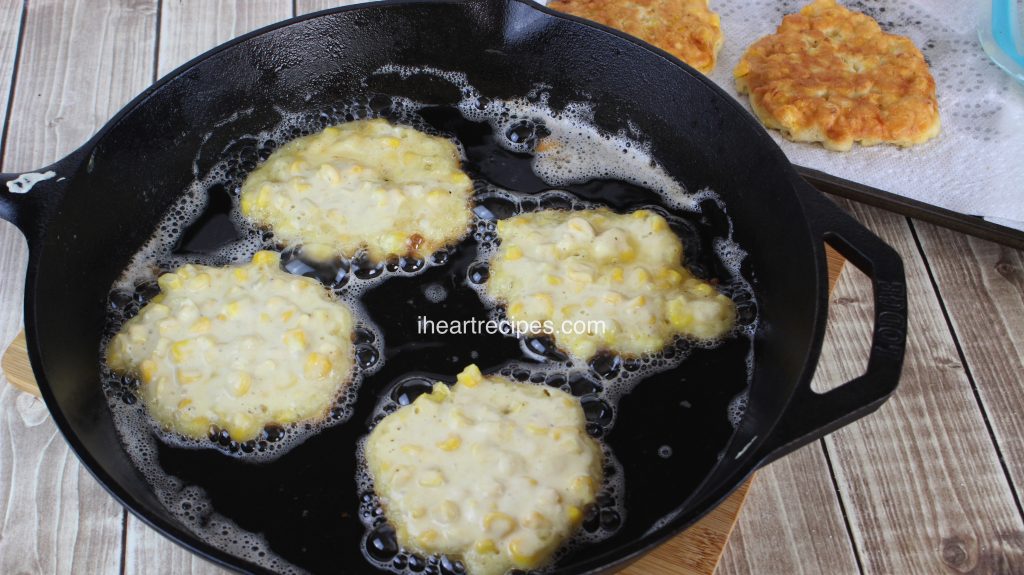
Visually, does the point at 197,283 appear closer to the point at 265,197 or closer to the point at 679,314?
the point at 265,197

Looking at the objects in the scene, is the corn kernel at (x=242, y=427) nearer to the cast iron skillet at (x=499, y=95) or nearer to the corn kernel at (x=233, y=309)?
the cast iron skillet at (x=499, y=95)

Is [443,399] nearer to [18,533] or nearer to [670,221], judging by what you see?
[670,221]

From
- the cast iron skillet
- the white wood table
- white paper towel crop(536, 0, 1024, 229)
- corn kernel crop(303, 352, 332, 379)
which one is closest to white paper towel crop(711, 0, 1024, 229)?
white paper towel crop(536, 0, 1024, 229)

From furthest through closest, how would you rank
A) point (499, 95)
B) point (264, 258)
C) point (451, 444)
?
point (499, 95) < point (264, 258) < point (451, 444)

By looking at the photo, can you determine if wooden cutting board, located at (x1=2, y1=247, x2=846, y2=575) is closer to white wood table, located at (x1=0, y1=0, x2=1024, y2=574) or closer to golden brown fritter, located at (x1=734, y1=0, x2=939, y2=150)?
white wood table, located at (x1=0, y1=0, x2=1024, y2=574)

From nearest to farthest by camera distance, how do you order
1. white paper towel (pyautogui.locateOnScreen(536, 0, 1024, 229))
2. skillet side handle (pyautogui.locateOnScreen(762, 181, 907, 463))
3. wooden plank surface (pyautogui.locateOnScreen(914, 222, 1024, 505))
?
1. skillet side handle (pyautogui.locateOnScreen(762, 181, 907, 463))
2. wooden plank surface (pyautogui.locateOnScreen(914, 222, 1024, 505))
3. white paper towel (pyautogui.locateOnScreen(536, 0, 1024, 229))

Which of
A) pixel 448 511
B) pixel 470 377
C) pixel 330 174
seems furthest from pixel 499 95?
pixel 448 511

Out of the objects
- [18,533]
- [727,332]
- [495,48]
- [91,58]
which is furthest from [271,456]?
[91,58]
